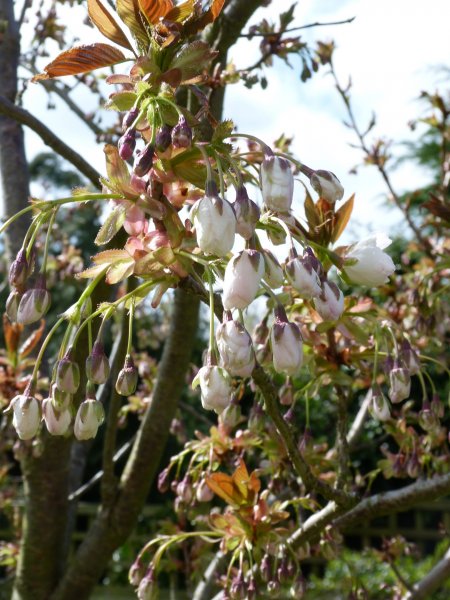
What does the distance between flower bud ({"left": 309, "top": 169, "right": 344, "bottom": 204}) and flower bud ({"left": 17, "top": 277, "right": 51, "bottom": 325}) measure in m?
0.34

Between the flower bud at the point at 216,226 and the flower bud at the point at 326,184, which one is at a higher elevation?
the flower bud at the point at 326,184

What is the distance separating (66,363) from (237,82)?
123 cm

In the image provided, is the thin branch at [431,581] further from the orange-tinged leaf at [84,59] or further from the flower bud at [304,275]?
the orange-tinged leaf at [84,59]

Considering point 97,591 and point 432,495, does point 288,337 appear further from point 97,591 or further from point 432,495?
point 97,591

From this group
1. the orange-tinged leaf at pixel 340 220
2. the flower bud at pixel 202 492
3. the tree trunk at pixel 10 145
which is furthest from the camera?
the tree trunk at pixel 10 145

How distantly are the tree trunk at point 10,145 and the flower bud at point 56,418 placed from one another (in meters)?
1.15

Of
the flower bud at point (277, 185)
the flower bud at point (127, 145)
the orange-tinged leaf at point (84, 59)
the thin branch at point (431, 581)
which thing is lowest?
the thin branch at point (431, 581)

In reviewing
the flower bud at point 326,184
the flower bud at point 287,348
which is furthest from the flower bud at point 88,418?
the flower bud at point 326,184

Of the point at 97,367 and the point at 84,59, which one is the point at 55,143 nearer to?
the point at 84,59

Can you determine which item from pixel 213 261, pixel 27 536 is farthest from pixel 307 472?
pixel 27 536

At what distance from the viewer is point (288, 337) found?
0.78 meters

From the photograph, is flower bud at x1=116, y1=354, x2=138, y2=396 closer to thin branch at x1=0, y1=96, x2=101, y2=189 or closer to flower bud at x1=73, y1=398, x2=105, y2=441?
flower bud at x1=73, y1=398, x2=105, y2=441

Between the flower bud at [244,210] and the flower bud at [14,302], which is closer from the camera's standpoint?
the flower bud at [244,210]

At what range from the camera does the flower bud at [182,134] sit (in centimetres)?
78
